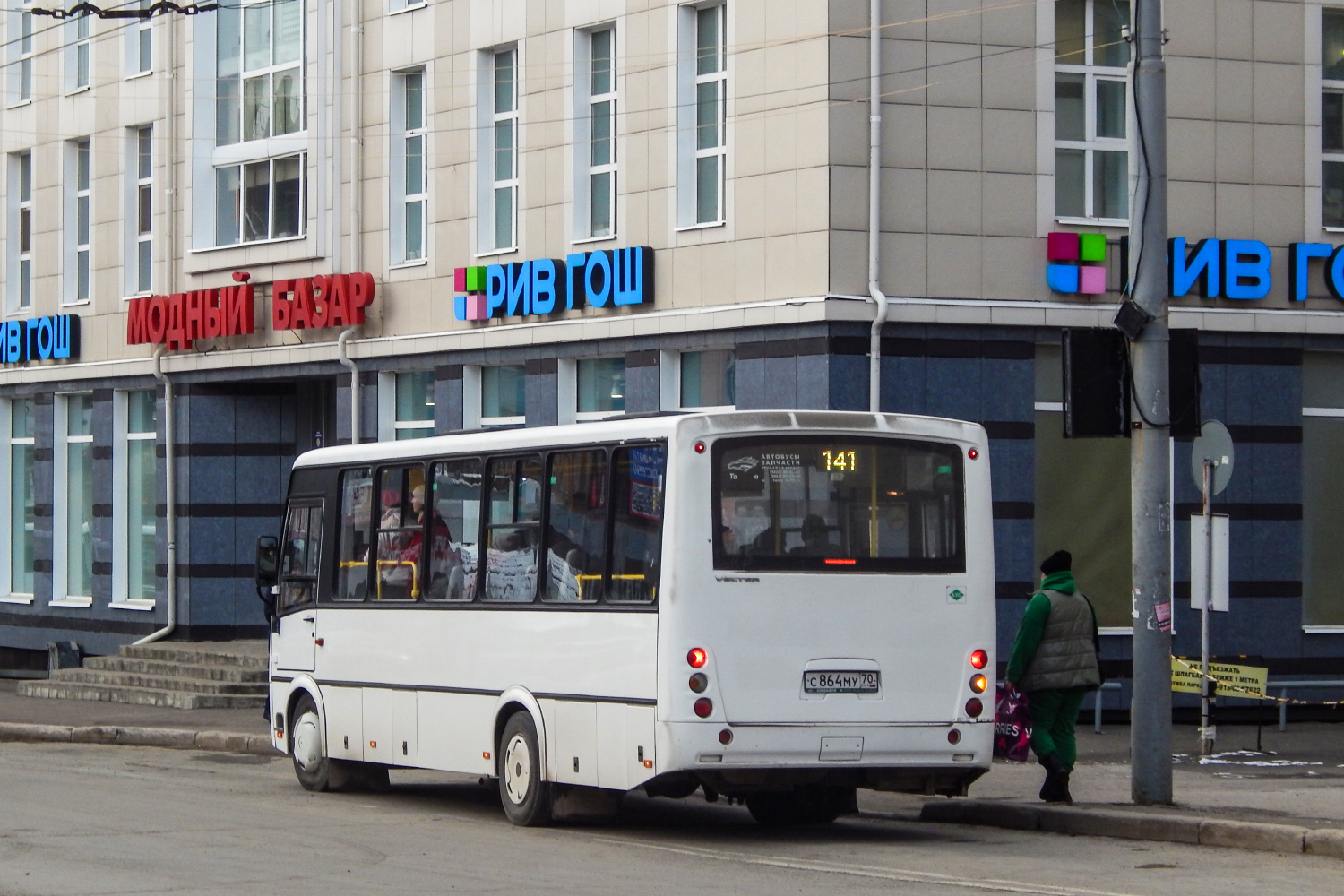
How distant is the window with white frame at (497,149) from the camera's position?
26.1 metres

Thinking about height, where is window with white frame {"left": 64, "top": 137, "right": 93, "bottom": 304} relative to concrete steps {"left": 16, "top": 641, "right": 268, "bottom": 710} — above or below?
above

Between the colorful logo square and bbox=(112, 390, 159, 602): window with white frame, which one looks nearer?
the colorful logo square

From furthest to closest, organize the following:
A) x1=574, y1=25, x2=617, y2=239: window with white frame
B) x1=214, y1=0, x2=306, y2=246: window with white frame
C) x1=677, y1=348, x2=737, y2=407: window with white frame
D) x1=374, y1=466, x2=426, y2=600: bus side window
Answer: x1=214, y1=0, x2=306, y2=246: window with white frame, x1=574, y1=25, x2=617, y2=239: window with white frame, x1=677, y1=348, x2=737, y2=407: window with white frame, x1=374, y1=466, x2=426, y2=600: bus side window

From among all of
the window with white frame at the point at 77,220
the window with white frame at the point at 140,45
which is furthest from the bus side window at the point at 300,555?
the window with white frame at the point at 77,220

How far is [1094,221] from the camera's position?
22562 mm

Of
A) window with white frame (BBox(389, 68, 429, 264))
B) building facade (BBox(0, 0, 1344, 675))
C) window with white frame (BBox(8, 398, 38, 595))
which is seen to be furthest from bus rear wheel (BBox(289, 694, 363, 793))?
window with white frame (BBox(8, 398, 38, 595))

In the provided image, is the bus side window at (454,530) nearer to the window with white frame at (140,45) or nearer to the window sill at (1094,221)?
the window sill at (1094,221)

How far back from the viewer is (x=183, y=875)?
1144 cm

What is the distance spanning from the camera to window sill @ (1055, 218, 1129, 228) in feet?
73.5

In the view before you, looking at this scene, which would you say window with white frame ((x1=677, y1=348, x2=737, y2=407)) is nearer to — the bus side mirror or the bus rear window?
the bus side mirror

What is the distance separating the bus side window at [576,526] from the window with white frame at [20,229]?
76.3 feet

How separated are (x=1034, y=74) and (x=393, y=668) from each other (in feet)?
32.4

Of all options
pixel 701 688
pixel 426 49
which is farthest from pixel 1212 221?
pixel 701 688

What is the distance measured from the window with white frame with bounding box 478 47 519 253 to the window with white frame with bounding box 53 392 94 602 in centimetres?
1050
